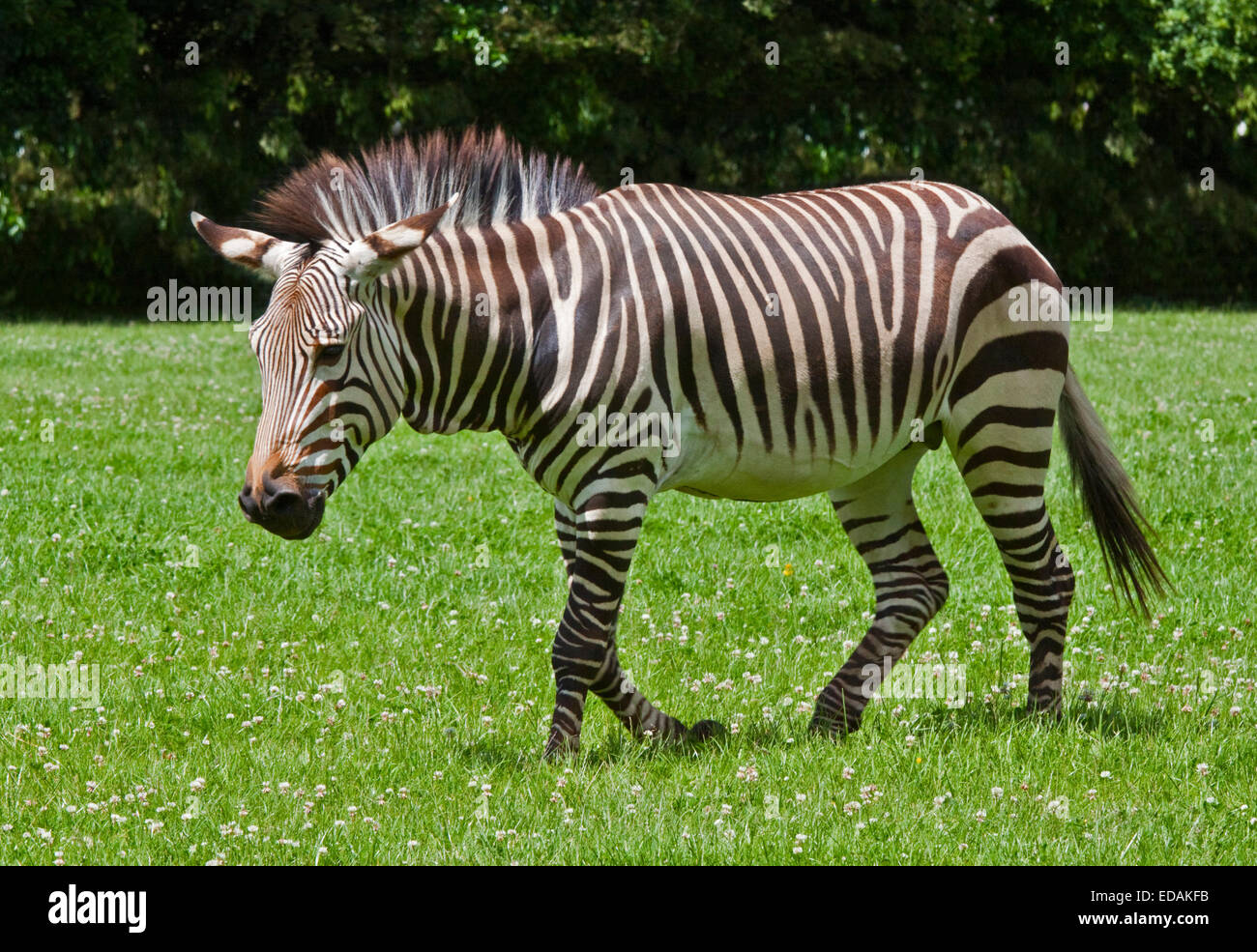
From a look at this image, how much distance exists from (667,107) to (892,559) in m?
19.6

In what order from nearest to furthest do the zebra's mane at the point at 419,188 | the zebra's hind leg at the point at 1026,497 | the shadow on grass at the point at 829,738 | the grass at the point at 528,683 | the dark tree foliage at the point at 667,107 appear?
the grass at the point at 528,683 < the zebra's mane at the point at 419,188 < the shadow on grass at the point at 829,738 < the zebra's hind leg at the point at 1026,497 < the dark tree foliage at the point at 667,107

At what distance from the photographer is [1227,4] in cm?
2388

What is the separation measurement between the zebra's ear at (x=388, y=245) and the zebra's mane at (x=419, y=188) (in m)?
0.26

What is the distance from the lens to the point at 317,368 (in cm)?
492

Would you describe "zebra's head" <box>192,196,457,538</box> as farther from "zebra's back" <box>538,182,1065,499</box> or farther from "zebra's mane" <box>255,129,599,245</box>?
"zebra's back" <box>538,182,1065,499</box>

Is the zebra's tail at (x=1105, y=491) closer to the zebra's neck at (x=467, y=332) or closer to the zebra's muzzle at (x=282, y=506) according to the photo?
the zebra's neck at (x=467, y=332)

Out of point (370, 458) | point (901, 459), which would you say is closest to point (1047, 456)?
point (901, 459)

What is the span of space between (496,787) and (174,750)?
54.5 inches

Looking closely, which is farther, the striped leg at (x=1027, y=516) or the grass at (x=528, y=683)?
the striped leg at (x=1027, y=516)

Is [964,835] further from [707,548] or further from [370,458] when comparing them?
[370,458]

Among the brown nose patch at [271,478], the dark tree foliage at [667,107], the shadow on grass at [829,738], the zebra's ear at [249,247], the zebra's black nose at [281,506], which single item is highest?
the dark tree foliage at [667,107]

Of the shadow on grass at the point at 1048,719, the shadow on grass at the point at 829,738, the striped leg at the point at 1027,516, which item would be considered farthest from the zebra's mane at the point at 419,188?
the shadow on grass at the point at 1048,719

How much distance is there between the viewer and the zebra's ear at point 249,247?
511cm

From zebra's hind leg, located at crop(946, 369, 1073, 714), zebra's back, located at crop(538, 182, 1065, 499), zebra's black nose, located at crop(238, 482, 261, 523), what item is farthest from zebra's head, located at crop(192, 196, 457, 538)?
zebra's hind leg, located at crop(946, 369, 1073, 714)
